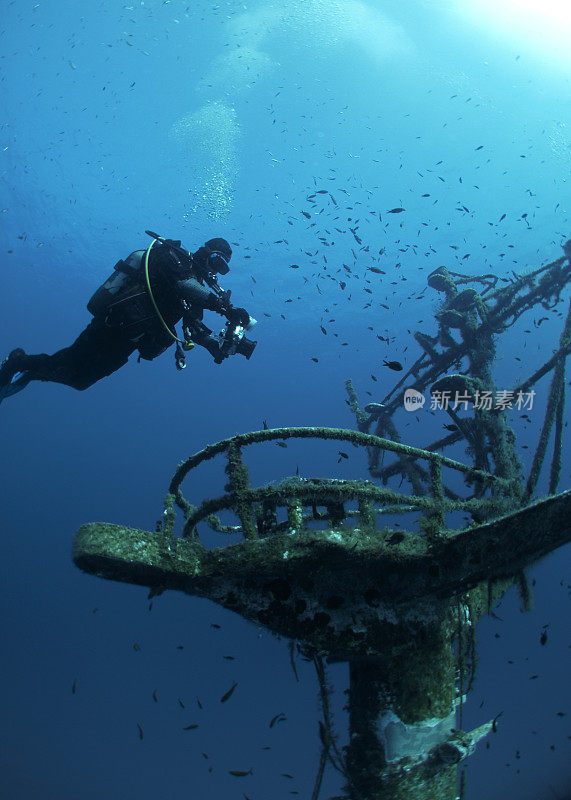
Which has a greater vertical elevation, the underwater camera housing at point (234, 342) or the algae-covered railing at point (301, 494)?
the underwater camera housing at point (234, 342)

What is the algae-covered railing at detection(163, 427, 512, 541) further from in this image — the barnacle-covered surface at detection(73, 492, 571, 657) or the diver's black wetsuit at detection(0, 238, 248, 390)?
the diver's black wetsuit at detection(0, 238, 248, 390)

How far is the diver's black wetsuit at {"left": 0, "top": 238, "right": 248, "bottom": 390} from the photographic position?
5.80 m

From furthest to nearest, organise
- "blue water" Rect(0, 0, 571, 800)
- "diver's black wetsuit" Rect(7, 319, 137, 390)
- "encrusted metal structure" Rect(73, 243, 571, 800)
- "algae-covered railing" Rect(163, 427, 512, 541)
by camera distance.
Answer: "blue water" Rect(0, 0, 571, 800)
"diver's black wetsuit" Rect(7, 319, 137, 390)
"algae-covered railing" Rect(163, 427, 512, 541)
"encrusted metal structure" Rect(73, 243, 571, 800)

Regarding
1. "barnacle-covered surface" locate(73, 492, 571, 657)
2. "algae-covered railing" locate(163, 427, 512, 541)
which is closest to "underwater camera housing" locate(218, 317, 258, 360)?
"algae-covered railing" locate(163, 427, 512, 541)

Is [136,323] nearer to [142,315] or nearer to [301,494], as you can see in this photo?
[142,315]

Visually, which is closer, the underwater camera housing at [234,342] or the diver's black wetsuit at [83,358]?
the underwater camera housing at [234,342]

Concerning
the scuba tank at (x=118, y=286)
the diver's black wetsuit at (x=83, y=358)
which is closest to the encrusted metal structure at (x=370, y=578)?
the diver's black wetsuit at (x=83, y=358)

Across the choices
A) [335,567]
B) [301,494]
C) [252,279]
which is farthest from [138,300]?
[252,279]

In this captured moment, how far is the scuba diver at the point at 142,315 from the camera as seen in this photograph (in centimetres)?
591

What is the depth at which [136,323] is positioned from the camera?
6176 mm

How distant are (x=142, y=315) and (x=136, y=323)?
Result: 154 millimetres

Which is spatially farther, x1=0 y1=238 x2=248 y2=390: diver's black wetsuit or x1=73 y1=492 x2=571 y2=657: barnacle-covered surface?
x1=0 y1=238 x2=248 y2=390: diver's black wetsuit

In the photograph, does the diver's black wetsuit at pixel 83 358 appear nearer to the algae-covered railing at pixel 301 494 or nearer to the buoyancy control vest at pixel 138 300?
the buoyancy control vest at pixel 138 300

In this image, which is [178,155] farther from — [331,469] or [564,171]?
[331,469]
